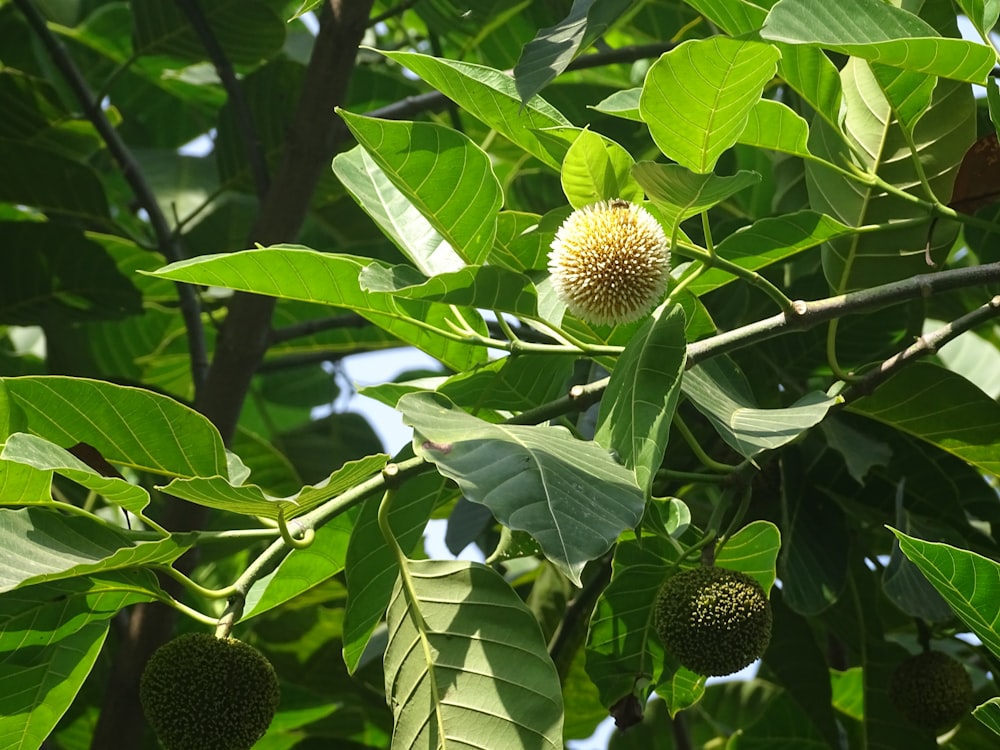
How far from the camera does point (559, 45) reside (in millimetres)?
871

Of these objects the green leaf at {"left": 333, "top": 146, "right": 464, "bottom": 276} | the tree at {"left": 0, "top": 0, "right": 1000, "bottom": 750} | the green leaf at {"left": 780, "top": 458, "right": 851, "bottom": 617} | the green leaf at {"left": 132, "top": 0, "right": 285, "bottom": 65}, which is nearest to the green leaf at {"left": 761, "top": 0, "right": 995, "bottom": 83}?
the tree at {"left": 0, "top": 0, "right": 1000, "bottom": 750}

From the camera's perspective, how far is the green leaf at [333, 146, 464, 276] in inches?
38.7

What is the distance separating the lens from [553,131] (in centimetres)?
85

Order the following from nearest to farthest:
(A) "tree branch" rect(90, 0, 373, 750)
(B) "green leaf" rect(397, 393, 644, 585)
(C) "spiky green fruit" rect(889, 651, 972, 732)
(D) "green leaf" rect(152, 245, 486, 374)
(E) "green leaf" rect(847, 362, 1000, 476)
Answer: (B) "green leaf" rect(397, 393, 644, 585) < (D) "green leaf" rect(152, 245, 486, 374) < (E) "green leaf" rect(847, 362, 1000, 476) < (C) "spiky green fruit" rect(889, 651, 972, 732) < (A) "tree branch" rect(90, 0, 373, 750)

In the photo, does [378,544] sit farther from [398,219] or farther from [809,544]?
[809,544]

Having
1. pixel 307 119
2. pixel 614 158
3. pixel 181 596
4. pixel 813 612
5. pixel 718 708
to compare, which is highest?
pixel 614 158

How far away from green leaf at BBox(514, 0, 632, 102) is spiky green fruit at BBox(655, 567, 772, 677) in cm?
42

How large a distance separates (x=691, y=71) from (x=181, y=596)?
1.24m

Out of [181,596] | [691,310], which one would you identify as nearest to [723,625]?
[691,310]

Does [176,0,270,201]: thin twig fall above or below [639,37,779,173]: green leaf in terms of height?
below

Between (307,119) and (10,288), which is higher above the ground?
(307,119)

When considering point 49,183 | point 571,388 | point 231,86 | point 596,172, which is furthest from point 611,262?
point 49,183

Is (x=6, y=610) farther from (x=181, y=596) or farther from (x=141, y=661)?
(x=181, y=596)

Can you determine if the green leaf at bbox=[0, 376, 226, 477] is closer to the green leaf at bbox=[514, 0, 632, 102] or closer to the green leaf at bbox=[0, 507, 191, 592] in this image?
the green leaf at bbox=[0, 507, 191, 592]
